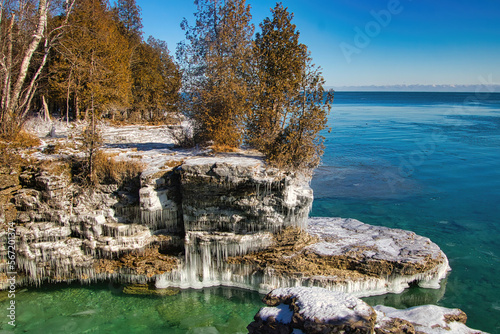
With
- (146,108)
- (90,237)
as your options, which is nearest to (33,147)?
(90,237)

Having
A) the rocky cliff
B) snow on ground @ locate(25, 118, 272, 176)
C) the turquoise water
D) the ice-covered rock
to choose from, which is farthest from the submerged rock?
snow on ground @ locate(25, 118, 272, 176)

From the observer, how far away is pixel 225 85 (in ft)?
54.6

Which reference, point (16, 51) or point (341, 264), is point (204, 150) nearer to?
point (341, 264)

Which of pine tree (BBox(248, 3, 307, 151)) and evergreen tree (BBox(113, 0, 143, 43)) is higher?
evergreen tree (BBox(113, 0, 143, 43))

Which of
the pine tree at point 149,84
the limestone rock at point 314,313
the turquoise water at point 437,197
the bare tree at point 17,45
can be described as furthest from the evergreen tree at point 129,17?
the limestone rock at point 314,313

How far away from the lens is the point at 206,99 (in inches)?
667

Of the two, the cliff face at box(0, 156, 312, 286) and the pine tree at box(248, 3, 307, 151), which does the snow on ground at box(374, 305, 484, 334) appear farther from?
the pine tree at box(248, 3, 307, 151)

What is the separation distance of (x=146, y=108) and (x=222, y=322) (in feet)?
84.7

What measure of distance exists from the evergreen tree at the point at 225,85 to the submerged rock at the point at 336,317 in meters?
9.22

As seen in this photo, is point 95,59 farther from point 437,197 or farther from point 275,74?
point 437,197

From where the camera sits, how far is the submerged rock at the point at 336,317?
775 centimetres

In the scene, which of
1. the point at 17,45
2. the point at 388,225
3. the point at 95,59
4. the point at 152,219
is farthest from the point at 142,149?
the point at 388,225

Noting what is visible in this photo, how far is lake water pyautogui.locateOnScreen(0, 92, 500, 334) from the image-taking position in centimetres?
1197

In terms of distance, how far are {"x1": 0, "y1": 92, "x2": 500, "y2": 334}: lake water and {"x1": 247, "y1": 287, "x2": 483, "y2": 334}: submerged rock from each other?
9.76 ft
